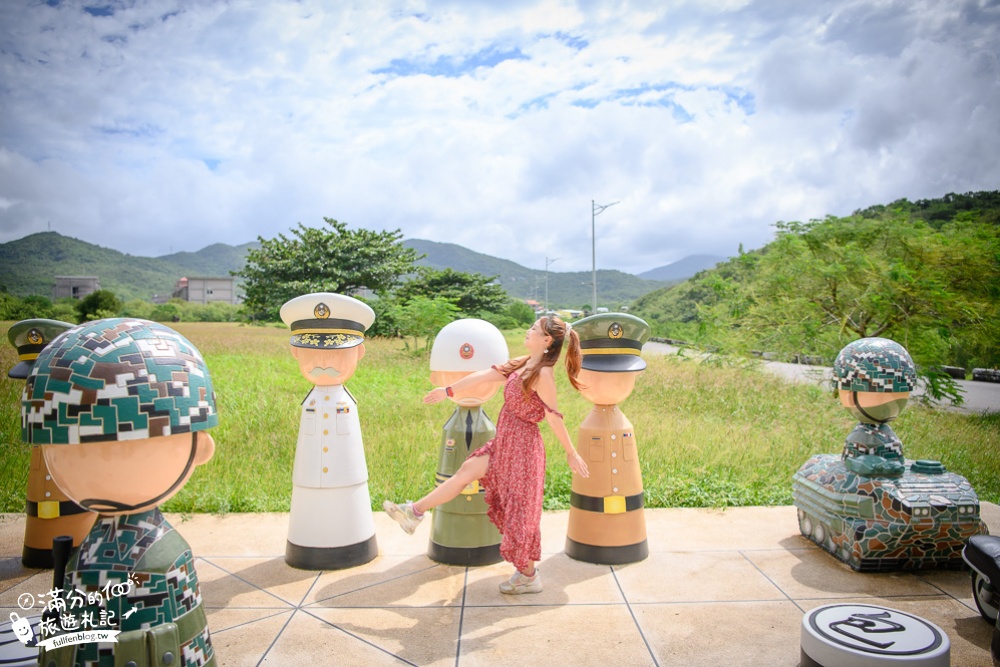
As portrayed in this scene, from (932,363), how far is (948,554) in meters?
7.83

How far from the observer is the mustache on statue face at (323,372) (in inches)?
169

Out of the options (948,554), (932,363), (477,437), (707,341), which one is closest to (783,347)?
(707,341)

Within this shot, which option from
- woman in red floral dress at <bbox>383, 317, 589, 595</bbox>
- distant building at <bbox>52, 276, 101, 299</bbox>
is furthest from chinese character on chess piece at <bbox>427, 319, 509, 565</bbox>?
distant building at <bbox>52, 276, 101, 299</bbox>

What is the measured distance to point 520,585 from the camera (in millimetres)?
3969

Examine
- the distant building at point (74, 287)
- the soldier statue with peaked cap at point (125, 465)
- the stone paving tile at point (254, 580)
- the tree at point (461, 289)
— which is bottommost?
the stone paving tile at point (254, 580)

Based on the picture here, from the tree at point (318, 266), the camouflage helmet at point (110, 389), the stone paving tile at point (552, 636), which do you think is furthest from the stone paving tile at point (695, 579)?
the tree at point (318, 266)

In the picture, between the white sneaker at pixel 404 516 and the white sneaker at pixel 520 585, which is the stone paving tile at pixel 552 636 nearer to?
the white sneaker at pixel 520 585

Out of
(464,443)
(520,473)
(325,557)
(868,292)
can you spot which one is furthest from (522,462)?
(868,292)

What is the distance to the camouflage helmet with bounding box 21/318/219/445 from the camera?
2.11 metres

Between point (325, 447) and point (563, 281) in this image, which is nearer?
point (325, 447)

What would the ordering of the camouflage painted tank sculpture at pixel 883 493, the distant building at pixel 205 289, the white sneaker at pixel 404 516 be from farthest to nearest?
the distant building at pixel 205 289
the camouflage painted tank sculpture at pixel 883 493
the white sneaker at pixel 404 516

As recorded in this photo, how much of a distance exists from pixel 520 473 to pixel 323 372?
1.45 meters

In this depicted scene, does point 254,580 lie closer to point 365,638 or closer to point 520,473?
point 365,638

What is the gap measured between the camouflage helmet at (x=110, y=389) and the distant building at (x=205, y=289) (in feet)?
73.9
